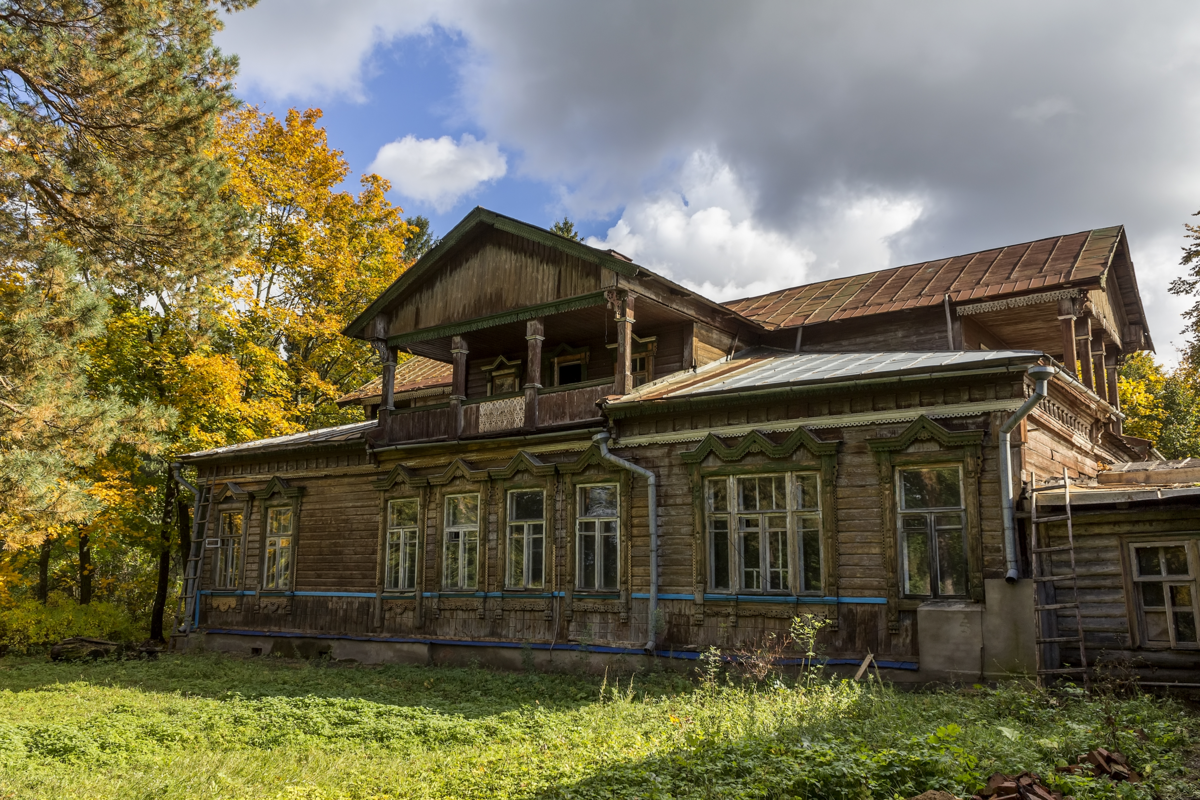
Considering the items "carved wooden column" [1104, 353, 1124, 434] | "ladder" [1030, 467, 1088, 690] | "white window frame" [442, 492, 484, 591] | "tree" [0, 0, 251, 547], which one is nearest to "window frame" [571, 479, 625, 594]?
"white window frame" [442, 492, 484, 591]

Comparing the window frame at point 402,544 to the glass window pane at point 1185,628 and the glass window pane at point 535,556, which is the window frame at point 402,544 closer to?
the glass window pane at point 535,556

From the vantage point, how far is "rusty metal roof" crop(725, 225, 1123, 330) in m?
15.5

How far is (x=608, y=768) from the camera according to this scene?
23.1ft

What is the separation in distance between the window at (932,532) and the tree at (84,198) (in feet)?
35.7

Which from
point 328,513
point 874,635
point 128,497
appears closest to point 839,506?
point 874,635

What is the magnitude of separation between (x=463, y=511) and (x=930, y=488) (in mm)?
8480

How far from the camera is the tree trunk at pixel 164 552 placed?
876 inches

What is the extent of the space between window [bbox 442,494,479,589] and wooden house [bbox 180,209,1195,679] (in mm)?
44

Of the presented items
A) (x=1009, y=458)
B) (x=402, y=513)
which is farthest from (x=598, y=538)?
(x=1009, y=458)

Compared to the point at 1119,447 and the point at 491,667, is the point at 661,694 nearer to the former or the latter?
the point at 491,667

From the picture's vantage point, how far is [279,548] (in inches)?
754

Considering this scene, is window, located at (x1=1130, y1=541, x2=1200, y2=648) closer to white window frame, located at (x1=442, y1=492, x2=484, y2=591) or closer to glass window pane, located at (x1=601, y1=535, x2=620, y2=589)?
glass window pane, located at (x1=601, y1=535, x2=620, y2=589)

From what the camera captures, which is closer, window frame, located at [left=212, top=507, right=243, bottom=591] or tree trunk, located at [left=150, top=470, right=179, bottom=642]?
window frame, located at [left=212, top=507, right=243, bottom=591]


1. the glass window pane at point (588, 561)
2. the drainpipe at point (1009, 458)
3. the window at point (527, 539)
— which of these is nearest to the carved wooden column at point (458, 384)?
the window at point (527, 539)
